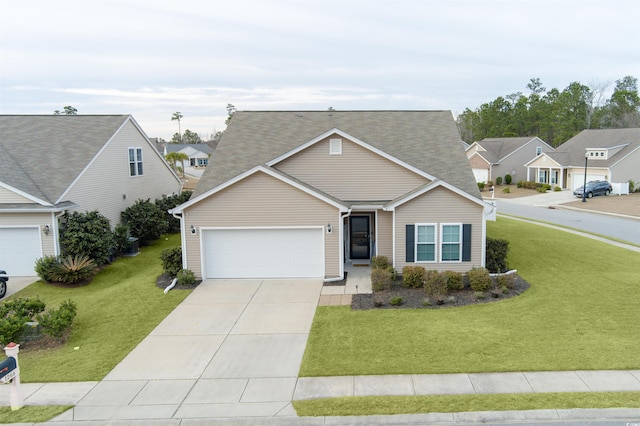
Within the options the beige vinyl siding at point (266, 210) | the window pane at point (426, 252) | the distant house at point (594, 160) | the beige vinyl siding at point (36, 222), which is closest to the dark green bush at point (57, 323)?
the beige vinyl siding at point (266, 210)

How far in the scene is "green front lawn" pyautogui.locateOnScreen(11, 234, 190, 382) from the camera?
39.7 feet

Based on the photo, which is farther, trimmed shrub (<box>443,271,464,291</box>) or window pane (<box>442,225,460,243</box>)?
window pane (<box>442,225,460,243</box>)

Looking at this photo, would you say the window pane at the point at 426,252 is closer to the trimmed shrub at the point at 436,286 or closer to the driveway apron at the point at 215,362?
the trimmed shrub at the point at 436,286

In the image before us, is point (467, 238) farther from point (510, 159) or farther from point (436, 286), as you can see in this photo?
point (510, 159)

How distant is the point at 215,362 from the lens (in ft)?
40.4

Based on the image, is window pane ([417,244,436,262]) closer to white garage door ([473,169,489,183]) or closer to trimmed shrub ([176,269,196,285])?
trimmed shrub ([176,269,196,285])

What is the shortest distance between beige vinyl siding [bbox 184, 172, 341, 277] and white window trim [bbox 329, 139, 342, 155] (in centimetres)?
281

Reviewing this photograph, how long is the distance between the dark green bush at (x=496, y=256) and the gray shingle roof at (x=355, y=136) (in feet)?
7.28

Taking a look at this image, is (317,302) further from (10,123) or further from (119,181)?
(10,123)

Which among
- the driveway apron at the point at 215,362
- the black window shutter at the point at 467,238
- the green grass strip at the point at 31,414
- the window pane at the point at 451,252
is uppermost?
the black window shutter at the point at 467,238

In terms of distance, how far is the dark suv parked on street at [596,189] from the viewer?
149ft

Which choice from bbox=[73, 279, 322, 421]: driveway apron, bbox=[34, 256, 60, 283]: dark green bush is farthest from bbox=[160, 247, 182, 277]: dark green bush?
bbox=[34, 256, 60, 283]: dark green bush

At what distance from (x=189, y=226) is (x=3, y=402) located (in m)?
9.55

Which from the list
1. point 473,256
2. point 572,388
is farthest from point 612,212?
point 572,388
